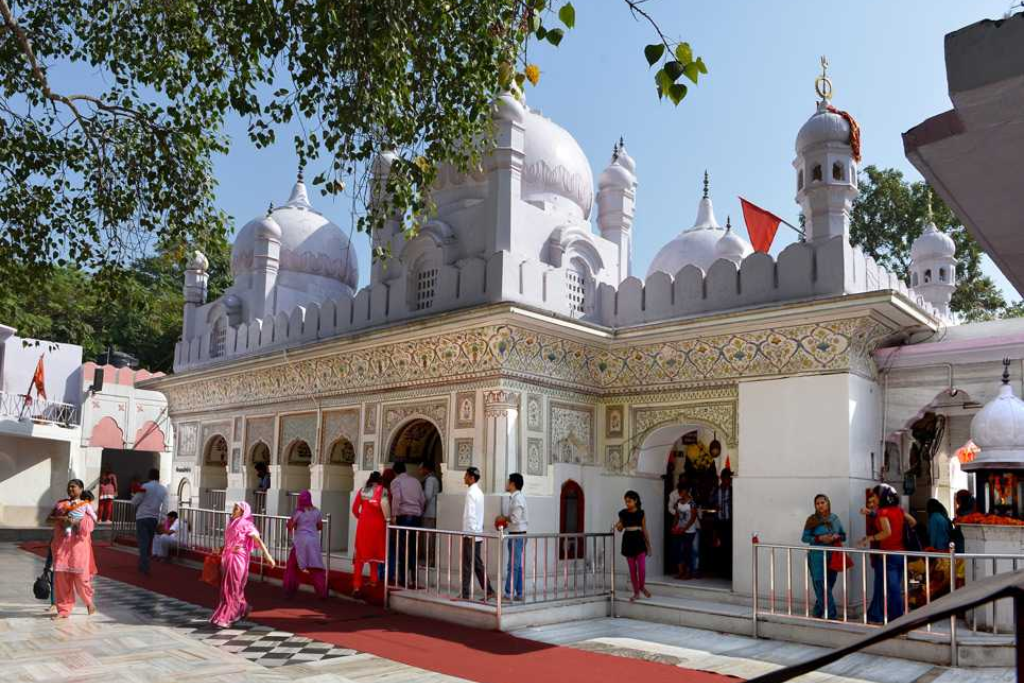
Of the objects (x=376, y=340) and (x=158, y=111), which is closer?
(x=158, y=111)

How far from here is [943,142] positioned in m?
2.01

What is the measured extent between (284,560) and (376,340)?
10.3 feet

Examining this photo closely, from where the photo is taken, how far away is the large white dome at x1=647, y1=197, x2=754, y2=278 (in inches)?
549

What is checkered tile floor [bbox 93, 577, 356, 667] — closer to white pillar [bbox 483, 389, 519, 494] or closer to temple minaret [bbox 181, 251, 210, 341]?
white pillar [bbox 483, 389, 519, 494]

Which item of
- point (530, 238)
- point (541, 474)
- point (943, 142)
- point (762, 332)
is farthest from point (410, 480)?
point (943, 142)

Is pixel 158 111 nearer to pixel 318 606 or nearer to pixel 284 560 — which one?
pixel 318 606

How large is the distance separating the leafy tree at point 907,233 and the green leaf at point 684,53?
68.2ft

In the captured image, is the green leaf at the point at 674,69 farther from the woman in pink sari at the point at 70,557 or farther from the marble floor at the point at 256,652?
the woman in pink sari at the point at 70,557

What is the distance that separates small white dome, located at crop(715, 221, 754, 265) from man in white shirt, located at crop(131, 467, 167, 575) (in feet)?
30.1

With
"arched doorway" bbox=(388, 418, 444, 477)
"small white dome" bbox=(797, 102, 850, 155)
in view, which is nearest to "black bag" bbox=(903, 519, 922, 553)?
"small white dome" bbox=(797, 102, 850, 155)

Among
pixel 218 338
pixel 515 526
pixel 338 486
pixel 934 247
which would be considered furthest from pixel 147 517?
A: pixel 934 247

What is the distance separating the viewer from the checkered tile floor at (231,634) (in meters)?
6.66

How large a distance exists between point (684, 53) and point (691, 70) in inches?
3.9

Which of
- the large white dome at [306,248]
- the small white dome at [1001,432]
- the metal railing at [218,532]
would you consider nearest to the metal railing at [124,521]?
the metal railing at [218,532]
